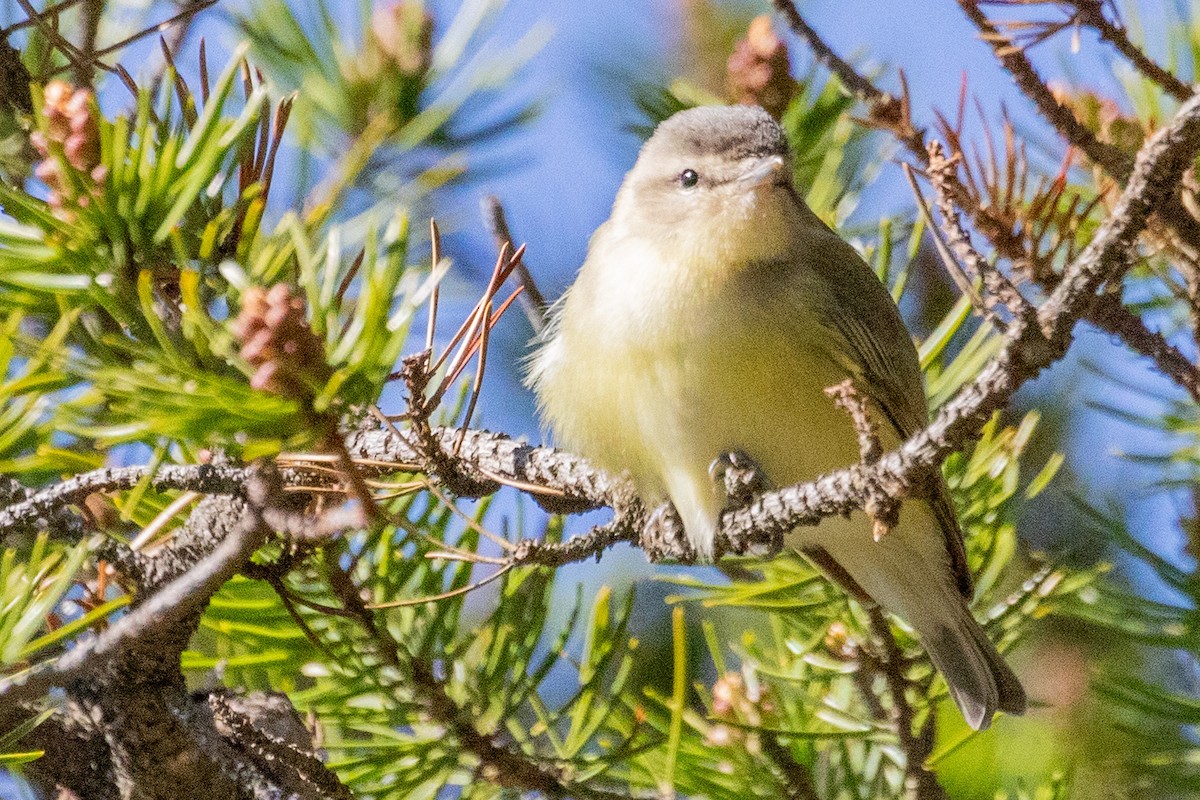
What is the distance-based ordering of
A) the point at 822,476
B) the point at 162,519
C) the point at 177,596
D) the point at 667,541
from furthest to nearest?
the point at 667,541
the point at 162,519
the point at 822,476
the point at 177,596

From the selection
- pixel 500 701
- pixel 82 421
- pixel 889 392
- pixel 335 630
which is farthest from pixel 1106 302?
pixel 82 421

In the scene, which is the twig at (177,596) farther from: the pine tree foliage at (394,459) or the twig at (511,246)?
the twig at (511,246)

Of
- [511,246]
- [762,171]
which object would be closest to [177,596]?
[511,246]

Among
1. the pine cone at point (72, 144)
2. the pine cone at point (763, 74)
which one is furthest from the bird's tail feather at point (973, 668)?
the pine cone at point (72, 144)

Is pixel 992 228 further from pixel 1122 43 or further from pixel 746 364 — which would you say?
pixel 746 364

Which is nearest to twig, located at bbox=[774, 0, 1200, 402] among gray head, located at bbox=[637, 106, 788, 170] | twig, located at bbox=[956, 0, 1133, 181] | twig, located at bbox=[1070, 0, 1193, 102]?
twig, located at bbox=[956, 0, 1133, 181]

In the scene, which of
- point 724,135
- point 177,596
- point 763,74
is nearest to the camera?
point 177,596
